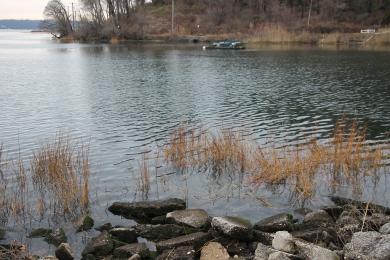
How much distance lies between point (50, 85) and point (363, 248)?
32.2 m

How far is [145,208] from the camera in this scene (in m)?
11.4

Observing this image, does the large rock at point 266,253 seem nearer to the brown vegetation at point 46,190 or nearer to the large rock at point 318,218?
the large rock at point 318,218

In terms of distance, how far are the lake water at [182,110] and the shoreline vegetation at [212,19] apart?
155 ft

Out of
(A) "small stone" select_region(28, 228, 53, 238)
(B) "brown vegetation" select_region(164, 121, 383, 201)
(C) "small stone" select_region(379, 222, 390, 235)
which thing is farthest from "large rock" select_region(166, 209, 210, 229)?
(C) "small stone" select_region(379, 222, 390, 235)

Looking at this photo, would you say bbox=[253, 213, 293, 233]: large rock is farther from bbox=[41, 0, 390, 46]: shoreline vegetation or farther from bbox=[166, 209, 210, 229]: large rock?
bbox=[41, 0, 390, 46]: shoreline vegetation

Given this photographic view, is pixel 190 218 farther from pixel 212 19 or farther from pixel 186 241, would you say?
pixel 212 19

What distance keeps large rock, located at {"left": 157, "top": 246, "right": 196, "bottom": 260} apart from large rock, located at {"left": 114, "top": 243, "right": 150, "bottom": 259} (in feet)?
1.17

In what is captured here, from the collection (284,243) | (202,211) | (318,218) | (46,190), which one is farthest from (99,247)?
(318,218)

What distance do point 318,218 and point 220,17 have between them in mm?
108531

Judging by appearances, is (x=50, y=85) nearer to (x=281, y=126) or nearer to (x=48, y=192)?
(x=281, y=126)

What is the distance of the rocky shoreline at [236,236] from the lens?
8.35m

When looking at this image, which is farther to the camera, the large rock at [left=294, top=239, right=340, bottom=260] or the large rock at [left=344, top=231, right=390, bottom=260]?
the large rock at [left=294, top=239, right=340, bottom=260]

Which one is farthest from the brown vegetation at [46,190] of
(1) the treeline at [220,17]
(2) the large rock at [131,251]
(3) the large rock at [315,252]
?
(1) the treeline at [220,17]

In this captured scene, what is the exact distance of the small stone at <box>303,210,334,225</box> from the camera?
1049 centimetres
